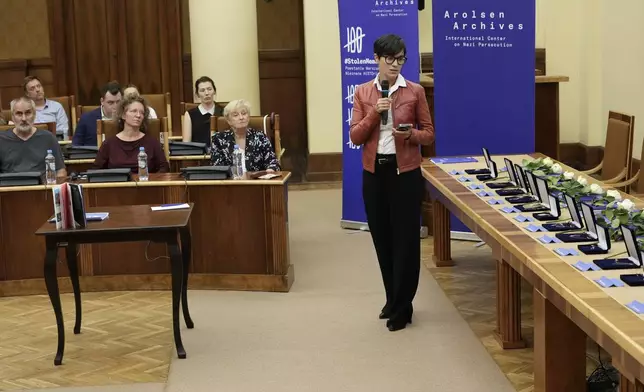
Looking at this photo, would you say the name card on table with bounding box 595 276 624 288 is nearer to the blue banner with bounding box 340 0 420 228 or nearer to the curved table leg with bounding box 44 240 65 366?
the curved table leg with bounding box 44 240 65 366

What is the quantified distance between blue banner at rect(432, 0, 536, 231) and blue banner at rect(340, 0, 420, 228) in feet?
1.09

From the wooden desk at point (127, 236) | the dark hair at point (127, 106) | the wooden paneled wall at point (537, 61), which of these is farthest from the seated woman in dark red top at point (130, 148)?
the wooden paneled wall at point (537, 61)

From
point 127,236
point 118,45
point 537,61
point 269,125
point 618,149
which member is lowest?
point 127,236

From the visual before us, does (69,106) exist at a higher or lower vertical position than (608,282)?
higher

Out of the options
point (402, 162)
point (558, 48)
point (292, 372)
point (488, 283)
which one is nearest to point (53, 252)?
point (292, 372)

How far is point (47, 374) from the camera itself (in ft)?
19.4

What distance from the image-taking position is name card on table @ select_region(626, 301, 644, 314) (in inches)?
147

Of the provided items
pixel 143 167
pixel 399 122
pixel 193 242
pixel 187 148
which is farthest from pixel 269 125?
pixel 399 122

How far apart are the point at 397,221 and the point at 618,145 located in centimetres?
234

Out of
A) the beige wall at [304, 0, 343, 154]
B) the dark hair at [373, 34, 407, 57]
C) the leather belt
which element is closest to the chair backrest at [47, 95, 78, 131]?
the beige wall at [304, 0, 343, 154]

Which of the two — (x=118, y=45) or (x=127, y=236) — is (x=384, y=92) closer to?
(x=127, y=236)

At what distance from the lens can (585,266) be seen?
14.4 ft

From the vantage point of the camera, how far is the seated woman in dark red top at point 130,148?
8.02m

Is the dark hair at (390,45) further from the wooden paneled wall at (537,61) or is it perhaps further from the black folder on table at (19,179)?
the wooden paneled wall at (537,61)
